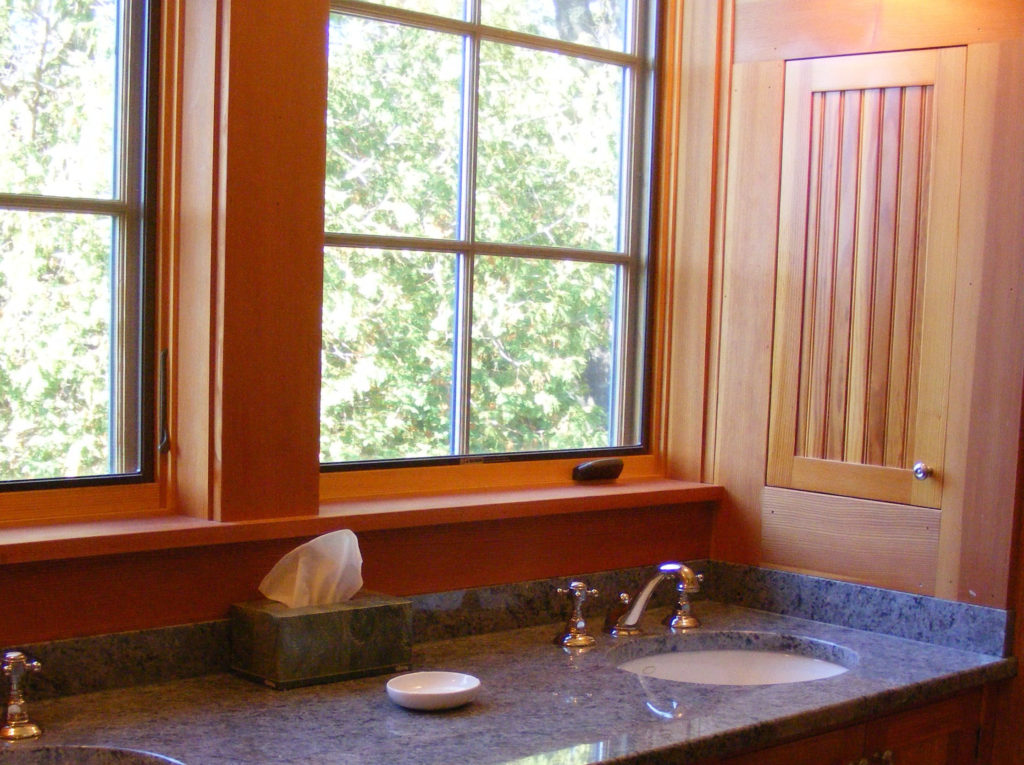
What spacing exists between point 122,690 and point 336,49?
121 cm

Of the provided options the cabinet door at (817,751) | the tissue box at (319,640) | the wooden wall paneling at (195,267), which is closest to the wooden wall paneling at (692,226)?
the cabinet door at (817,751)

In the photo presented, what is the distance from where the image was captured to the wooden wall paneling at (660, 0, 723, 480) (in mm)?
2756

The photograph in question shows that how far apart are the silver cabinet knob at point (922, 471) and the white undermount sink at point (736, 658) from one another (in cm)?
38

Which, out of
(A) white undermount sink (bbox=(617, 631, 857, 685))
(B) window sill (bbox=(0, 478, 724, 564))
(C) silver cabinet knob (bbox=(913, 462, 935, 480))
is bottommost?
(A) white undermount sink (bbox=(617, 631, 857, 685))

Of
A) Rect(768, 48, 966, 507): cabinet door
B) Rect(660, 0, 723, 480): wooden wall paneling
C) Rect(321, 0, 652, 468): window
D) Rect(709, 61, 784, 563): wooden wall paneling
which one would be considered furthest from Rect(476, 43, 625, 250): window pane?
Rect(768, 48, 966, 507): cabinet door

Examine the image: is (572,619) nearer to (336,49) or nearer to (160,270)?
(160,270)

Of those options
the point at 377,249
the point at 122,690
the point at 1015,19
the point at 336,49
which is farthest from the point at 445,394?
the point at 1015,19

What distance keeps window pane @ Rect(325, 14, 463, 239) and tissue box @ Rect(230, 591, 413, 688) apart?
733mm

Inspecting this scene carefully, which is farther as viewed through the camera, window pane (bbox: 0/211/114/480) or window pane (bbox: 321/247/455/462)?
window pane (bbox: 321/247/455/462)

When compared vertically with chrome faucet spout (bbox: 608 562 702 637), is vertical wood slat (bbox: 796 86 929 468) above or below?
above

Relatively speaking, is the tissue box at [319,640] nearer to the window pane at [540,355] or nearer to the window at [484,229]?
the window at [484,229]

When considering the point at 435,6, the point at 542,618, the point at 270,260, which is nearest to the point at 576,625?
the point at 542,618

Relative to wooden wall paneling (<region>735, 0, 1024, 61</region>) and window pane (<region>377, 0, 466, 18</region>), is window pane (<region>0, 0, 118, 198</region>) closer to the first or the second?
window pane (<region>377, 0, 466, 18</region>)

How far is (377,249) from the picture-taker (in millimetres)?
2344
